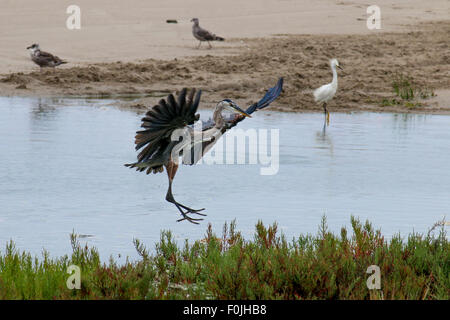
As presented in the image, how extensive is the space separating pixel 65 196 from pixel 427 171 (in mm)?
4257

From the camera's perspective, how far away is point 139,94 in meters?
16.8

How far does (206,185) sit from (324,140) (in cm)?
350

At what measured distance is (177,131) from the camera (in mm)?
6215

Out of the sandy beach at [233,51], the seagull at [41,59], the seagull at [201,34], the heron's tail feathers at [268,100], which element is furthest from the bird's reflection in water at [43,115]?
the seagull at [201,34]

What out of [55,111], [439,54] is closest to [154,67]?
[55,111]

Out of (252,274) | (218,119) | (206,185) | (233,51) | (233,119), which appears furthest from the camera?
(233,51)

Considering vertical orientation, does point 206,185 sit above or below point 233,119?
below

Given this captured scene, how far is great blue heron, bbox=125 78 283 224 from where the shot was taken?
607 cm

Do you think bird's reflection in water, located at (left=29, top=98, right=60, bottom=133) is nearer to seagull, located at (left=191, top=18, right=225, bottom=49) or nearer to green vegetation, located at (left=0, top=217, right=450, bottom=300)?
green vegetation, located at (left=0, top=217, right=450, bottom=300)

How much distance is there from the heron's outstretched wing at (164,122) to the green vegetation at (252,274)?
70 cm

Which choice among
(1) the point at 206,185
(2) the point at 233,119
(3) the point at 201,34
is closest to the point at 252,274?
(2) the point at 233,119

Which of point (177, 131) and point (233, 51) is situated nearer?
point (177, 131)

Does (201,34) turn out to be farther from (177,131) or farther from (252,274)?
(252,274)
